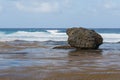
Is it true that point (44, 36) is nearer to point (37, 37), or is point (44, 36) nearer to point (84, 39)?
point (37, 37)

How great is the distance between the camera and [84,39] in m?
26.2

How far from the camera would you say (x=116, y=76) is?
43.8 ft

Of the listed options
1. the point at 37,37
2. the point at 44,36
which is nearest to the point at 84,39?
the point at 37,37

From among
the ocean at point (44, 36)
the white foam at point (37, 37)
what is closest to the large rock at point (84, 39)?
the ocean at point (44, 36)

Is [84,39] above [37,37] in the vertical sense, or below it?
above

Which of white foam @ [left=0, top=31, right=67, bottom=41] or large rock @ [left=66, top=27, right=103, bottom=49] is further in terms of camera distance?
white foam @ [left=0, top=31, right=67, bottom=41]

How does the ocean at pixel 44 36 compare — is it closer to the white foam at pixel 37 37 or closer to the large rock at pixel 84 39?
the white foam at pixel 37 37

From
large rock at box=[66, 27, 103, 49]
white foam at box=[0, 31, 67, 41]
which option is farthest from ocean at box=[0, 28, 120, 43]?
large rock at box=[66, 27, 103, 49]

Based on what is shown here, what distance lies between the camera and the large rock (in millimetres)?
26359

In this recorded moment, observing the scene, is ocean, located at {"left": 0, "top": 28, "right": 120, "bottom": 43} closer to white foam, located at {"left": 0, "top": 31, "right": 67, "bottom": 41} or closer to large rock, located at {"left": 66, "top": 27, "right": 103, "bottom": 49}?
white foam, located at {"left": 0, "top": 31, "right": 67, "bottom": 41}

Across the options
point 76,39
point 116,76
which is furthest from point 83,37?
point 116,76

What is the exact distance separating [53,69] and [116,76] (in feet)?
10.4

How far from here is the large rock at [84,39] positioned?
86.5 feet

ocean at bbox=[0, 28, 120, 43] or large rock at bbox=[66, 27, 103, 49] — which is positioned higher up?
large rock at bbox=[66, 27, 103, 49]
